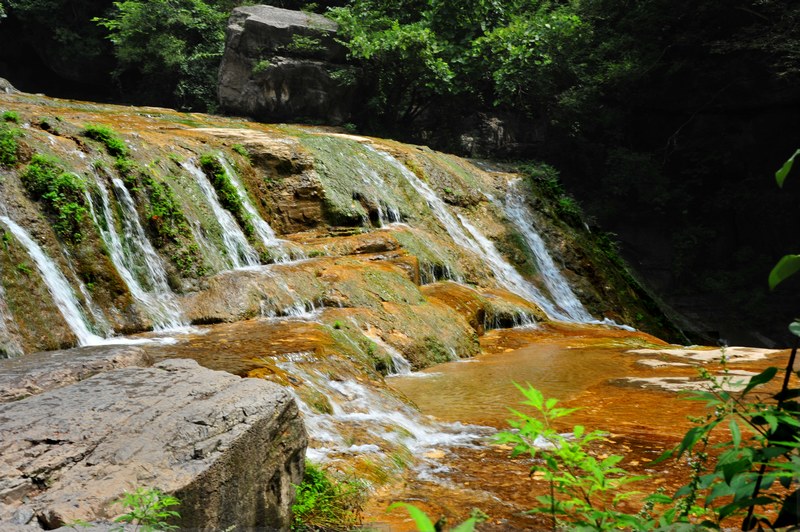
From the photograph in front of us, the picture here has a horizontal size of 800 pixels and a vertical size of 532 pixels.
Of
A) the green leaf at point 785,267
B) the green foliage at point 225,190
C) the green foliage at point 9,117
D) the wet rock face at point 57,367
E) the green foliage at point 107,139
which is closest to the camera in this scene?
the green leaf at point 785,267

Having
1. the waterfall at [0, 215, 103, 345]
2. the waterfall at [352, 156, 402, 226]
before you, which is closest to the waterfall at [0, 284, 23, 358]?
the waterfall at [0, 215, 103, 345]

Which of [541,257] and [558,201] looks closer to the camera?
[541,257]

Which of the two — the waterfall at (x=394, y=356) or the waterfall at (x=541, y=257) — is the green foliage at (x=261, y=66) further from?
the waterfall at (x=394, y=356)

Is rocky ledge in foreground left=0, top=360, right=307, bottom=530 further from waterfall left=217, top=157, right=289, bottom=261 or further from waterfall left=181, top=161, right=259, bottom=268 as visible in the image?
waterfall left=217, top=157, right=289, bottom=261

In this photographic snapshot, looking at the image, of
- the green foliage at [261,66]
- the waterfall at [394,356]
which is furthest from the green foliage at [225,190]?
the green foliage at [261,66]

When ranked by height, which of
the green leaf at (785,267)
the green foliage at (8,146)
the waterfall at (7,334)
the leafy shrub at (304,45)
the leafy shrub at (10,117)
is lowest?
the waterfall at (7,334)

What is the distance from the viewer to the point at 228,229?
9.59 metres

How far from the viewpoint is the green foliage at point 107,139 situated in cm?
868

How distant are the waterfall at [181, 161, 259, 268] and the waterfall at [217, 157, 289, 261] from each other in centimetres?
A: 37

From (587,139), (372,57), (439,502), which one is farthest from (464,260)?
(587,139)

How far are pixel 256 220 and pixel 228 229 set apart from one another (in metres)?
0.80

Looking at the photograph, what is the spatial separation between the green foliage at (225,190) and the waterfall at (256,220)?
0.09 metres

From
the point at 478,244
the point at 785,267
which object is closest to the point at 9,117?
the point at 478,244

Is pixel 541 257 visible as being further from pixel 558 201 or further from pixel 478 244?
pixel 558 201
